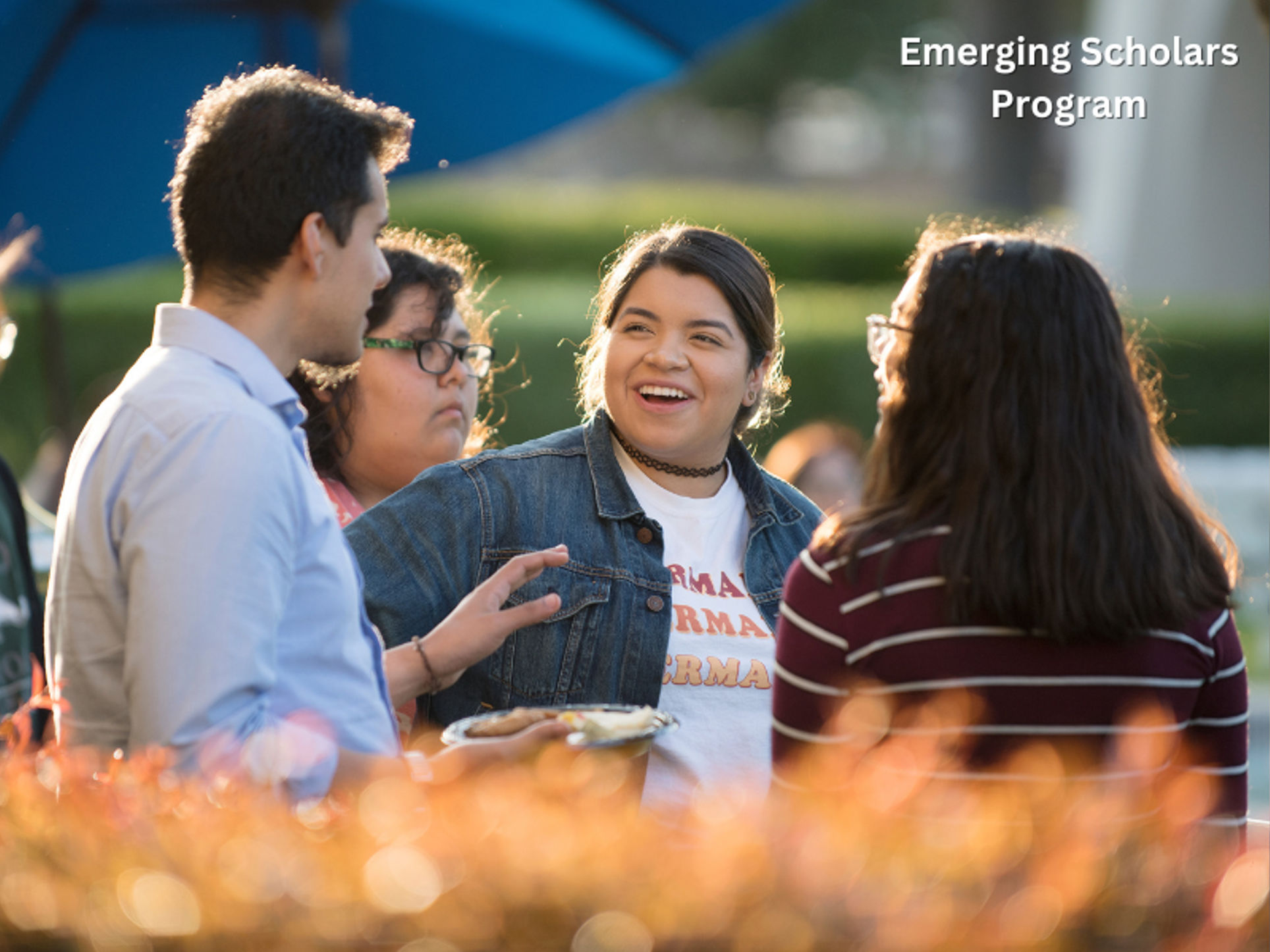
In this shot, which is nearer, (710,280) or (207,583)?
(207,583)

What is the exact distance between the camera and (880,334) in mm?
2051

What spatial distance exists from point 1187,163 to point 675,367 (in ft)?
33.3

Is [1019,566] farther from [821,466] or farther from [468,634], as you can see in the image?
[821,466]

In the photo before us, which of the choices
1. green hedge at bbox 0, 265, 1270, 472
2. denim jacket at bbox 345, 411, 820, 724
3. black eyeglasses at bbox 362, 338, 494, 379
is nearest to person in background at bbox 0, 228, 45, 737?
denim jacket at bbox 345, 411, 820, 724

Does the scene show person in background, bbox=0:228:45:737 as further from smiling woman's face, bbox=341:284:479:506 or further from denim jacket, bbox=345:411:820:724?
smiling woman's face, bbox=341:284:479:506

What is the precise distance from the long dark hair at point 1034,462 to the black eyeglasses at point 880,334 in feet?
0.17

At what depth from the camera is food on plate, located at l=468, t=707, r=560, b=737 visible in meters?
1.98

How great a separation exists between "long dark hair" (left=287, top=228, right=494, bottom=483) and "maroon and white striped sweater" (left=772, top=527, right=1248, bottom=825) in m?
1.49

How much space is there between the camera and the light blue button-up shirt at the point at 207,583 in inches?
59.9

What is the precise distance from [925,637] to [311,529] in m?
0.81

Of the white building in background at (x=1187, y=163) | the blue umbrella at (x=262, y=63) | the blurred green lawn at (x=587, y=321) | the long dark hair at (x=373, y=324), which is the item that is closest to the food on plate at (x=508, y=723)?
the long dark hair at (x=373, y=324)

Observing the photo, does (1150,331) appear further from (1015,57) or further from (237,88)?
(237,88)

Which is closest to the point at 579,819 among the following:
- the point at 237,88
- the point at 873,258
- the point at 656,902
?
the point at 656,902

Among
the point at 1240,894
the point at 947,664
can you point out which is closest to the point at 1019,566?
the point at 947,664
